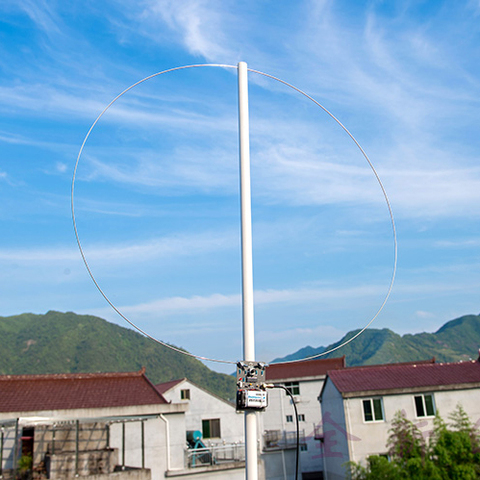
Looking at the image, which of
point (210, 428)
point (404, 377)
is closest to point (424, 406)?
point (404, 377)

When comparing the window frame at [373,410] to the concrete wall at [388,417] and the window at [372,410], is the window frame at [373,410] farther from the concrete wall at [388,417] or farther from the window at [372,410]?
the concrete wall at [388,417]

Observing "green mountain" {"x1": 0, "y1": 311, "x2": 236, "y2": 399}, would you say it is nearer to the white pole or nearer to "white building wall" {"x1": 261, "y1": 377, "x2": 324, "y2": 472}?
"white building wall" {"x1": 261, "y1": 377, "x2": 324, "y2": 472}

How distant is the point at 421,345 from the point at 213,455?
5457 inches

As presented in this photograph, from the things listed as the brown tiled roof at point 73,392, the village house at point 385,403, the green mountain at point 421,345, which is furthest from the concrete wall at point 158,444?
the green mountain at point 421,345

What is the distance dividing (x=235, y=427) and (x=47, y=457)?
2067 cm

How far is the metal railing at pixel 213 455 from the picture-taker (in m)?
20.3

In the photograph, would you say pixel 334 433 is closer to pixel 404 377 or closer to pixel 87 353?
pixel 404 377

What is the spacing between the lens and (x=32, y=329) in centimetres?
15388

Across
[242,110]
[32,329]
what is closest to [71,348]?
[32,329]

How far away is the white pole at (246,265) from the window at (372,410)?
20907 mm

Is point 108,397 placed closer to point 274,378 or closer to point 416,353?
point 274,378

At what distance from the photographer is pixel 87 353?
131000 millimetres

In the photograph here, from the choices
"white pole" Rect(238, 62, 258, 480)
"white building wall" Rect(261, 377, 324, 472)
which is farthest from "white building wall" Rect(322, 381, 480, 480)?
"white pole" Rect(238, 62, 258, 480)

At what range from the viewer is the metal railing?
20344 millimetres
